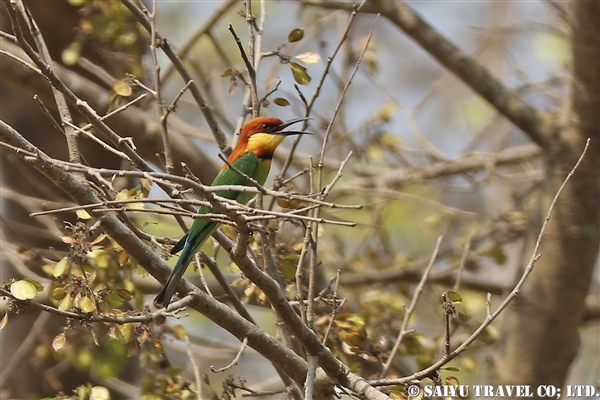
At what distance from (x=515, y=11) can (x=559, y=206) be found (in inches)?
228

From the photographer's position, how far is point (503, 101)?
384cm

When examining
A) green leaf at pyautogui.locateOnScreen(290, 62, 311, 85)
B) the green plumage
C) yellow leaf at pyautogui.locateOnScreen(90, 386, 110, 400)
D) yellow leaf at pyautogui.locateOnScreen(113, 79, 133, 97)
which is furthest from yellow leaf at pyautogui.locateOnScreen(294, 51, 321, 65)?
yellow leaf at pyautogui.locateOnScreen(90, 386, 110, 400)

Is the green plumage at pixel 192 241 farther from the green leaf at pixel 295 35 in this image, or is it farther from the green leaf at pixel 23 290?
the green leaf at pixel 295 35

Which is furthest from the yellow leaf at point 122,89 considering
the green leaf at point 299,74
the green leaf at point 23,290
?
the green leaf at point 23,290

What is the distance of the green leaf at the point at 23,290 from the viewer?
205 cm

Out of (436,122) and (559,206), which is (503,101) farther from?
(436,122)

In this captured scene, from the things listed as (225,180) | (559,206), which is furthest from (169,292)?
(559,206)

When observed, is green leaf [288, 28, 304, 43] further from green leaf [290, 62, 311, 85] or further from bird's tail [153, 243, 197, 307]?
bird's tail [153, 243, 197, 307]

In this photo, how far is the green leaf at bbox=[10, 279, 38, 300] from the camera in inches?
80.6

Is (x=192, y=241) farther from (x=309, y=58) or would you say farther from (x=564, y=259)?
(x=564, y=259)

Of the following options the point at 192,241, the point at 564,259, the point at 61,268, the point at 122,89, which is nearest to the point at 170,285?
the point at 192,241

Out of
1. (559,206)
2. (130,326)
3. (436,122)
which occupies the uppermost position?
(436,122)

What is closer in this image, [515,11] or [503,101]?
[503,101]

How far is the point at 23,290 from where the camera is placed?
6.77ft
